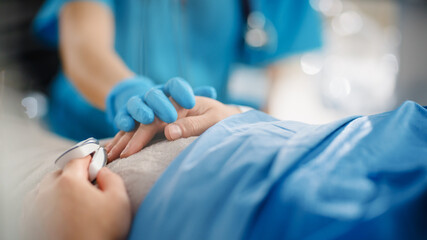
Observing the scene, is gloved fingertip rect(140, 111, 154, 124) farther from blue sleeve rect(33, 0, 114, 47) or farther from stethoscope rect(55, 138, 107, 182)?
blue sleeve rect(33, 0, 114, 47)

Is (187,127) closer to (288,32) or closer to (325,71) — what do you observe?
(288,32)

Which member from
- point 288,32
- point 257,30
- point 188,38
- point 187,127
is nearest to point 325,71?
point 288,32

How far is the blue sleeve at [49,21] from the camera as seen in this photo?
2.63 ft

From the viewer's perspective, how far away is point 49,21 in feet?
2.72

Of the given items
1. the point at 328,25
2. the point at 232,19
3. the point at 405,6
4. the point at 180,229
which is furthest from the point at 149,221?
the point at 328,25

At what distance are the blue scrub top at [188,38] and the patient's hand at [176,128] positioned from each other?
29 centimetres

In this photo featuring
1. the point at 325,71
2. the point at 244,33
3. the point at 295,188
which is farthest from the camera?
the point at 325,71

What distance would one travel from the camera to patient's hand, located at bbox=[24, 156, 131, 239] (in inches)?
11.0

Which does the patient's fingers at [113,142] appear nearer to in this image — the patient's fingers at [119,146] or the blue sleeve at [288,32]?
the patient's fingers at [119,146]

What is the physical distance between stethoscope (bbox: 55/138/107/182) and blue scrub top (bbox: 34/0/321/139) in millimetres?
323

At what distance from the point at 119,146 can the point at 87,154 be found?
0.04 metres

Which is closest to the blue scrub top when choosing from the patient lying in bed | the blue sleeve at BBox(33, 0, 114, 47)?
the blue sleeve at BBox(33, 0, 114, 47)

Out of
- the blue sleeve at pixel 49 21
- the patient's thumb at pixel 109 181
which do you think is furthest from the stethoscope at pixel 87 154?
the blue sleeve at pixel 49 21

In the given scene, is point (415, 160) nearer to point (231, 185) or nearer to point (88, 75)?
point (231, 185)
